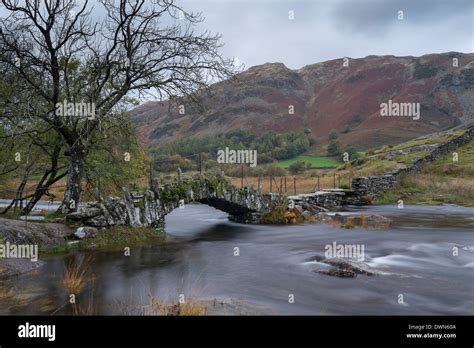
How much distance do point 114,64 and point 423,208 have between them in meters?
25.1

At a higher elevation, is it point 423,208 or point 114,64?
point 114,64

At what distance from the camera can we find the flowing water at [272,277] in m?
9.55

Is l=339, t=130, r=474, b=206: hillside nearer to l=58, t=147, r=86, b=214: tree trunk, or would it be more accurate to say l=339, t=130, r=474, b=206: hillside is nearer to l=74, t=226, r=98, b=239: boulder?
l=58, t=147, r=86, b=214: tree trunk

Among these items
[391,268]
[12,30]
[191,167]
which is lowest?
[391,268]

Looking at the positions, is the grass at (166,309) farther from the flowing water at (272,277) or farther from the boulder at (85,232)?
the boulder at (85,232)

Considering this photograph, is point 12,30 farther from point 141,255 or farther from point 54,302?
point 54,302

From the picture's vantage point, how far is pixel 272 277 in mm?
12586

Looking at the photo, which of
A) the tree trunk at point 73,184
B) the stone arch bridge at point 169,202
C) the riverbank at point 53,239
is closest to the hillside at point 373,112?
the stone arch bridge at point 169,202

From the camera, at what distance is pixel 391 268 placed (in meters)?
13.5

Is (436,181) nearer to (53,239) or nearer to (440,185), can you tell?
(440,185)

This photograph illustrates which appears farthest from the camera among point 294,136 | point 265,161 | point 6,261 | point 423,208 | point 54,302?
point 294,136

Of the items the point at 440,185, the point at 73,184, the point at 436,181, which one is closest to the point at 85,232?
the point at 73,184
